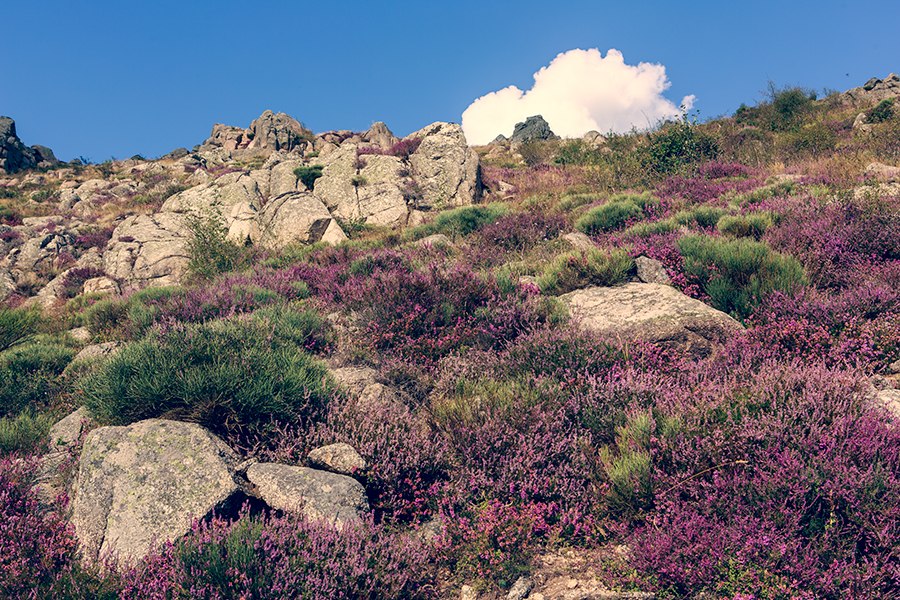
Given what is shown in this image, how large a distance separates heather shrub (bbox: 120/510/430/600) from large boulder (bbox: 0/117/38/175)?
2181 inches

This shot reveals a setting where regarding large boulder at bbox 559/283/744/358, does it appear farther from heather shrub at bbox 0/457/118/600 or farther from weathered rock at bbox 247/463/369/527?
heather shrub at bbox 0/457/118/600

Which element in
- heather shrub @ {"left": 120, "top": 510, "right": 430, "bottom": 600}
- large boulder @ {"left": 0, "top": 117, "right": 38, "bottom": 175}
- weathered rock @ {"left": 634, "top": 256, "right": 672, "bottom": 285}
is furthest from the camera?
large boulder @ {"left": 0, "top": 117, "right": 38, "bottom": 175}

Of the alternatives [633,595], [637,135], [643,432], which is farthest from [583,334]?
[637,135]

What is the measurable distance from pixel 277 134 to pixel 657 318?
46.2 metres

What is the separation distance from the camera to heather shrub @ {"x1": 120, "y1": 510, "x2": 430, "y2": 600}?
266 cm

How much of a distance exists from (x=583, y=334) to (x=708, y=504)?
235 centimetres

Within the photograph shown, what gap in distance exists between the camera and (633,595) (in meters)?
2.85

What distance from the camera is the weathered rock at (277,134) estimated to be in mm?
43906

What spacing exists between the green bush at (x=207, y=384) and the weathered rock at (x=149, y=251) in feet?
43.0

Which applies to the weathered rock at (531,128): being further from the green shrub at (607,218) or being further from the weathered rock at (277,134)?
the green shrub at (607,218)

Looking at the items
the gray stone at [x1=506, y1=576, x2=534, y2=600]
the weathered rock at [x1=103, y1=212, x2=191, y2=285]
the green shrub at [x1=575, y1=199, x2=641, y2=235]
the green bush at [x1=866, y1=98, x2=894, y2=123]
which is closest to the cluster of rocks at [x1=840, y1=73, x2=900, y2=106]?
the green bush at [x1=866, y1=98, x2=894, y2=123]

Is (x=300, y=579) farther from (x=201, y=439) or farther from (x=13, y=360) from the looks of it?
(x=13, y=360)

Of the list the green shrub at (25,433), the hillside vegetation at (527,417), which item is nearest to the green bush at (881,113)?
the hillside vegetation at (527,417)

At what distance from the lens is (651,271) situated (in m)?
7.00
